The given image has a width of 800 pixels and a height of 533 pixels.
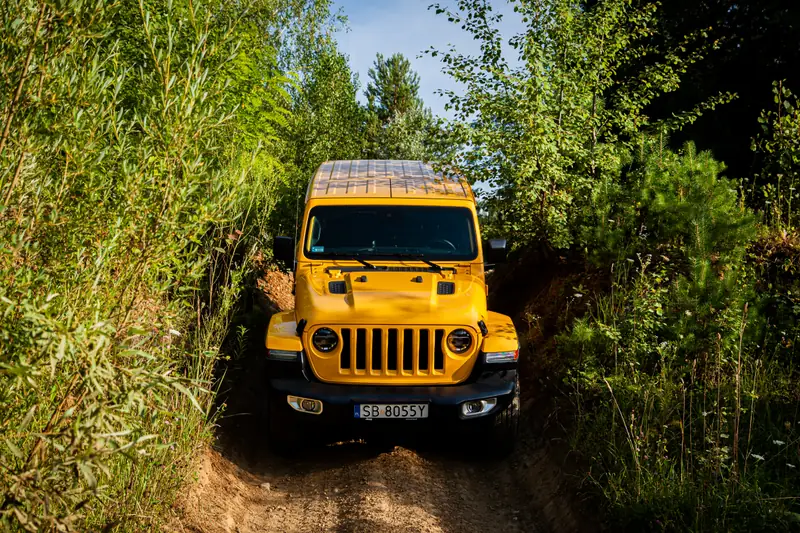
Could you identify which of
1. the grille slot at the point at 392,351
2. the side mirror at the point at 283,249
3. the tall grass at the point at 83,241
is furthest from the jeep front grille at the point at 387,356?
the tall grass at the point at 83,241

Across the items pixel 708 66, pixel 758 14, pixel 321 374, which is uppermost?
pixel 758 14

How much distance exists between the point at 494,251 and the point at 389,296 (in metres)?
1.33

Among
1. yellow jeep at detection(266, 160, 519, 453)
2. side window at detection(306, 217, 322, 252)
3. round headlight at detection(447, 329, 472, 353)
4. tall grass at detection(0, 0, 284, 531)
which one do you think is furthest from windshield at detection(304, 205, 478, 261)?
tall grass at detection(0, 0, 284, 531)

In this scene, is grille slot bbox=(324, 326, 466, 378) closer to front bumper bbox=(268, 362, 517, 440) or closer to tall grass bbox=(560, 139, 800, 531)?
front bumper bbox=(268, 362, 517, 440)

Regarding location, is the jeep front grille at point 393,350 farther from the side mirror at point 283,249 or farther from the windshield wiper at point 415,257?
the side mirror at point 283,249

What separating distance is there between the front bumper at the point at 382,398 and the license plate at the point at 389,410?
0.13ft

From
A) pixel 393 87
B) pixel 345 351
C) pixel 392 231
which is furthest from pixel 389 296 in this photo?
pixel 393 87

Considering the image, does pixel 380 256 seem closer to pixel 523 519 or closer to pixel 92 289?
pixel 523 519

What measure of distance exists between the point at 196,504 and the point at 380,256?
290cm

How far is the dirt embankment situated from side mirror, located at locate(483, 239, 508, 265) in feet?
5.45

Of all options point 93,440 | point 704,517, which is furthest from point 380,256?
point 93,440

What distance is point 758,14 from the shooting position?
43.7 feet

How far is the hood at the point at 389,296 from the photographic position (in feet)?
20.9

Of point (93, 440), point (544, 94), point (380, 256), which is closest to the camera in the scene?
point (93, 440)
